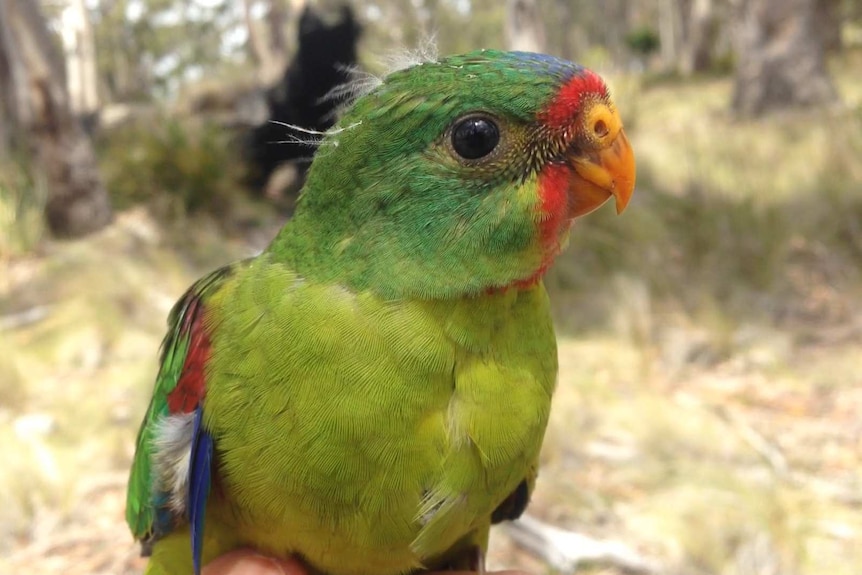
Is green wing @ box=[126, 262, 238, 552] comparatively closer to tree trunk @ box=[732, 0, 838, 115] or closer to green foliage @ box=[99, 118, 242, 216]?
green foliage @ box=[99, 118, 242, 216]

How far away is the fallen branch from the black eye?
3056mm

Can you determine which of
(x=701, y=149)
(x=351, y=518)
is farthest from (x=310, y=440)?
(x=701, y=149)

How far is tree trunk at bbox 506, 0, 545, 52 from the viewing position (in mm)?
9695

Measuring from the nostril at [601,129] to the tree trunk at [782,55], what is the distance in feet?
34.5

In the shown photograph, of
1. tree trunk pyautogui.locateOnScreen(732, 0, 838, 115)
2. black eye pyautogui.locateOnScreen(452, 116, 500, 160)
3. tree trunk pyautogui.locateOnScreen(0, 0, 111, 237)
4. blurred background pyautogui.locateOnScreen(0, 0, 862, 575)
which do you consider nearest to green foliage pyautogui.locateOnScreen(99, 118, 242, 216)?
blurred background pyautogui.locateOnScreen(0, 0, 862, 575)

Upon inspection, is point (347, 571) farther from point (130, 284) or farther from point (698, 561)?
point (130, 284)

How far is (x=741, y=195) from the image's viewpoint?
8.68m

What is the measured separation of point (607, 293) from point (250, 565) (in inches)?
243

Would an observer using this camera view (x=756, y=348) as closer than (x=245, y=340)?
No

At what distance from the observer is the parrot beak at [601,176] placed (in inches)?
75.9

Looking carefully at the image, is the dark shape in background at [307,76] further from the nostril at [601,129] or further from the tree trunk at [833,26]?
the tree trunk at [833,26]

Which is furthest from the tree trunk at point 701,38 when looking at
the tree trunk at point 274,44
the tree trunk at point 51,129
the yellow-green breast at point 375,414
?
the yellow-green breast at point 375,414

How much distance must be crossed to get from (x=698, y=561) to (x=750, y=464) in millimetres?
1241

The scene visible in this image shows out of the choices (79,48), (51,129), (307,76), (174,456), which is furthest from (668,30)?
(174,456)
